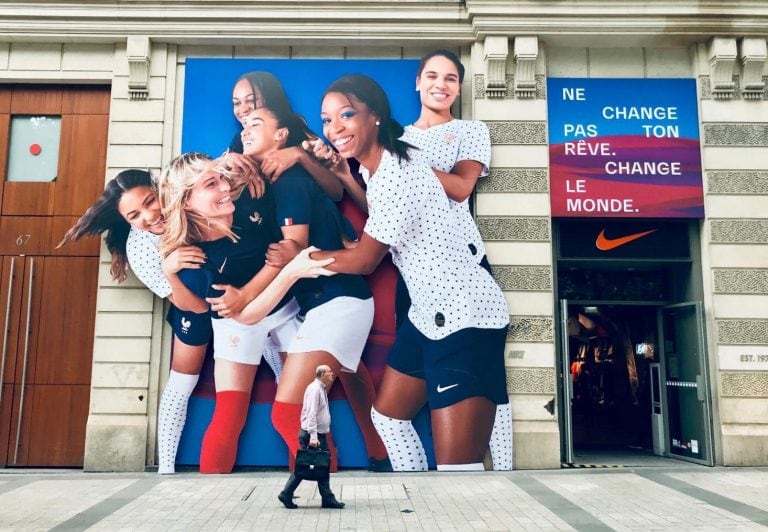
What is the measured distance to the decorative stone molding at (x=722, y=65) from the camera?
12047mm

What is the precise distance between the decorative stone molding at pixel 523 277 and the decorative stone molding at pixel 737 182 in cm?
167

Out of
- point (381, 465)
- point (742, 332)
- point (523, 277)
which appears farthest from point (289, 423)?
point (742, 332)

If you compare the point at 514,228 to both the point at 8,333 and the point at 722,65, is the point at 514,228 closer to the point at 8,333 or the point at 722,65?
the point at 722,65

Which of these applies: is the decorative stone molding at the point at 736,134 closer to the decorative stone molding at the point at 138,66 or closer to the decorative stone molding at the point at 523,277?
the decorative stone molding at the point at 523,277

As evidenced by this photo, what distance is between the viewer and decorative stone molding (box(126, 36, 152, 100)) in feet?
39.7

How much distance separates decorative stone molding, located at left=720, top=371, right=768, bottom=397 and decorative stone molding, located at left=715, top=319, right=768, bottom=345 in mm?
533

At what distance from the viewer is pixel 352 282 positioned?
11.5 metres

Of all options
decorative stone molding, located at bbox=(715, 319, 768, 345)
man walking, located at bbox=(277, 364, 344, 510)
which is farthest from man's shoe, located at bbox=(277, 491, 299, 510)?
decorative stone molding, located at bbox=(715, 319, 768, 345)

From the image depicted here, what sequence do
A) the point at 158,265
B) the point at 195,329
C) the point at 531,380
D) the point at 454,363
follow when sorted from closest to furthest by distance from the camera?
the point at 454,363
the point at 531,380
the point at 195,329
the point at 158,265

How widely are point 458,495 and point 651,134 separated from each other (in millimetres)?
7454

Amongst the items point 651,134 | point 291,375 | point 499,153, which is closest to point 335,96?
point 499,153

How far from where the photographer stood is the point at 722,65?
12109 mm

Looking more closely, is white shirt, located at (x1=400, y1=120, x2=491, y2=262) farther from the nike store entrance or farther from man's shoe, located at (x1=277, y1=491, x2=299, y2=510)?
man's shoe, located at (x1=277, y1=491, x2=299, y2=510)

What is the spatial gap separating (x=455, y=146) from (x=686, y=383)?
6.07 m
